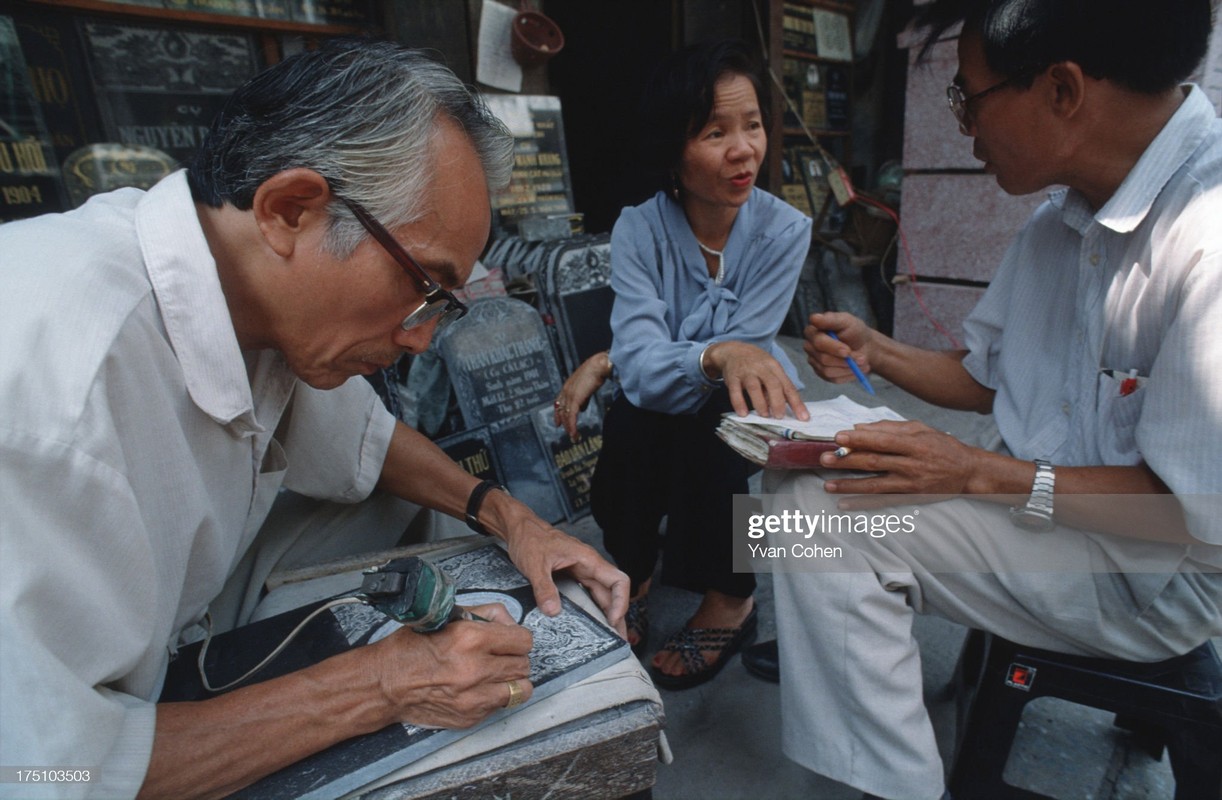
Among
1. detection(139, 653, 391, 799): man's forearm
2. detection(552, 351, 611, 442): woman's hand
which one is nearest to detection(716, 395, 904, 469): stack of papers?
detection(552, 351, 611, 442): woman's hand

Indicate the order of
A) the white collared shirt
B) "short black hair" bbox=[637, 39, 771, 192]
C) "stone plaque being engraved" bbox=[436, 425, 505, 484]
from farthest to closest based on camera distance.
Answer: "stone plaque being engraved" bbox=[436, 425, 505, 484]
"short black hair" bbox=[637, 39, 771, 192]
the white collared shirt

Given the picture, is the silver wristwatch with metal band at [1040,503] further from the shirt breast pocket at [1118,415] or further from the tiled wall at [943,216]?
the tiled wall at [943,216]

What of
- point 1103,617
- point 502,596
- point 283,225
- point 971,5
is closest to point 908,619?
point 1103,617

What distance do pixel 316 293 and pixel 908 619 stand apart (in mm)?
1339

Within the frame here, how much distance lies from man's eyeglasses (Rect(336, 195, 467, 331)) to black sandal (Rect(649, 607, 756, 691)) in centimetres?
145

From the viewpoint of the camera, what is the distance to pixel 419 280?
1142mm

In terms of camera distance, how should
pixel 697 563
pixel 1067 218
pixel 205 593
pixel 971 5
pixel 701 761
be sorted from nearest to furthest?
pixel 205 593 → pixel 971 5 → pixel 1067 218 → pixel 701 761 → pixel 697 563

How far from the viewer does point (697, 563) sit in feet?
7.70

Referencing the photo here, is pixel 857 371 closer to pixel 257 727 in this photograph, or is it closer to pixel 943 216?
pixel 257 727

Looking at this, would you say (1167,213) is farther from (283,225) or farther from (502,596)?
(283,225)

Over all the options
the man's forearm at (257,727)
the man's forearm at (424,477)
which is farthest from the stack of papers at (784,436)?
the man's forearm at (257,727)

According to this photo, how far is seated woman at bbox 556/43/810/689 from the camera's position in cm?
217

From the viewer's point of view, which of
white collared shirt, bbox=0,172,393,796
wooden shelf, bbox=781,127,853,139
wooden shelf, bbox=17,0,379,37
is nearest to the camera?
white collared shirt, bbox=0,172,393,796

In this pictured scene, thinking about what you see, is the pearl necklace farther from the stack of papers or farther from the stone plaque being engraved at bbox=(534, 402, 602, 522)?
the stone plaque being engraved at bbox=(534, 402, 602, 522)
